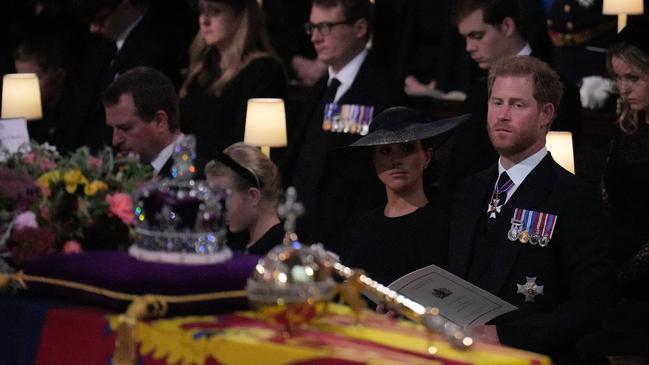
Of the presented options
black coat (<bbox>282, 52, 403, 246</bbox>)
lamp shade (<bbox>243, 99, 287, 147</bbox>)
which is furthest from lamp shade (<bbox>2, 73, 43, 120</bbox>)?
black coat (<bbox>282, 52, 403, 246</bbox>)

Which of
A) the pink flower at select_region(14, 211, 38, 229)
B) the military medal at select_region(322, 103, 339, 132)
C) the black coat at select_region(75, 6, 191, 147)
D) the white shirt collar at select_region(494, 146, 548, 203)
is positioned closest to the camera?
the pink flower at select_region(14, 211, 38, 229)

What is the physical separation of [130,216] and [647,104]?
8.76 feet

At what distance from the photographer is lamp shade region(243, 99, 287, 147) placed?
636 cm

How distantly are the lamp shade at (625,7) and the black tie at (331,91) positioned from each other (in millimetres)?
1580

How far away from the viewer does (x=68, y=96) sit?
731cm

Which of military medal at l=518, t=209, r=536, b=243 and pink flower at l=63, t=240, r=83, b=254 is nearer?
pink flower at l=63, t=240, r=83, b=254

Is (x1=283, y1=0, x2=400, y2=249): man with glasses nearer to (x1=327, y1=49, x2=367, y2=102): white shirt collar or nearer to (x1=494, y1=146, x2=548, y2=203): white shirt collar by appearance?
(x1=327, y1=49, x2=367, y2=102): white shirt collar

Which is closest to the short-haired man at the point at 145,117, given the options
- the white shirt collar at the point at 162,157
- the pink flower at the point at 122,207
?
the white shirt collar at the point at 162,157

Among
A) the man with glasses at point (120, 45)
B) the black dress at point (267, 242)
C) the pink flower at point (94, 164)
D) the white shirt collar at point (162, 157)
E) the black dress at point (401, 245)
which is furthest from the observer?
the man with glasses at point (120, 45)

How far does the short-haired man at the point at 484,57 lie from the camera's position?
555 cm

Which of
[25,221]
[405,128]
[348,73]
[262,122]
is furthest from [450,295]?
[262,122]

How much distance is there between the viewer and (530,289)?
4.26 meters

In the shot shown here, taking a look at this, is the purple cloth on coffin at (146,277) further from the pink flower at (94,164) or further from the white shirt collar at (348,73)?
the white shirt collar at (348,73)

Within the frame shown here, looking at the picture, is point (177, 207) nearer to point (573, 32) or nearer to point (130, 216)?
point (130, 216)
